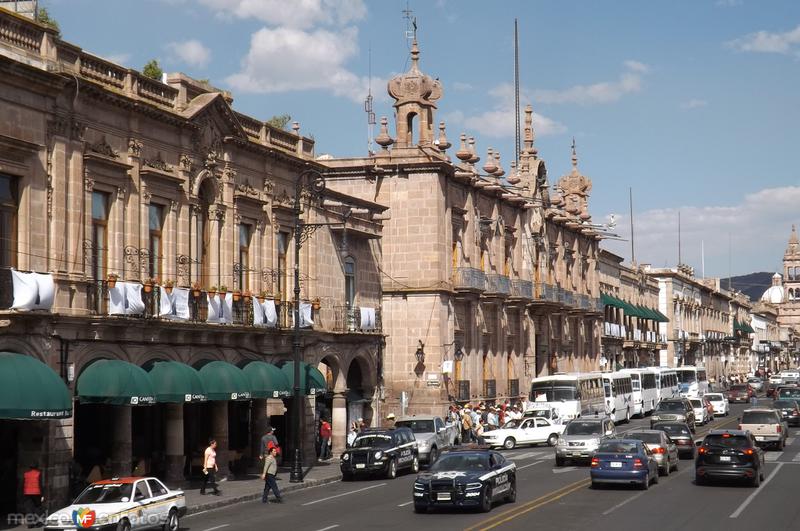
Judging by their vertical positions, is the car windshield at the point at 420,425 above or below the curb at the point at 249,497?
above

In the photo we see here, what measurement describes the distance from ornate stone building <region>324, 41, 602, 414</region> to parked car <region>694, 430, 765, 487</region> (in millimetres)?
24716

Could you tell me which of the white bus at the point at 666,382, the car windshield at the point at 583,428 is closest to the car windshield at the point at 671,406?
the car windshield at the point at 583,428

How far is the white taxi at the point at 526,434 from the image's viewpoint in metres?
52.7

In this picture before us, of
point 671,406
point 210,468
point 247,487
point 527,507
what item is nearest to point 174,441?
point 210,468

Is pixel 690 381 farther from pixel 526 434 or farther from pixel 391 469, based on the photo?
pixel 391 469

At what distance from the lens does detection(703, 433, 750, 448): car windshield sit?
110ft

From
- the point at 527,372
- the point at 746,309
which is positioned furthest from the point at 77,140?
the point at 746,309

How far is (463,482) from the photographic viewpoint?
2831 cm

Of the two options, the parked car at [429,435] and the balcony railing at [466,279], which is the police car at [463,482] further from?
the balcony railing at [466,279]

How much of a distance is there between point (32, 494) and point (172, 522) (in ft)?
14.8

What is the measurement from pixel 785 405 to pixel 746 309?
13058 centimetres

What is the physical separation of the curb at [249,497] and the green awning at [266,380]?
3243mm

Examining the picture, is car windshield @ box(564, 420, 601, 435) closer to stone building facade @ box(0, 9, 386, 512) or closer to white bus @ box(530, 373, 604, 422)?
stone building facade @ box(0, 9, 386, 512)

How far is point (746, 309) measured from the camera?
629 ft
